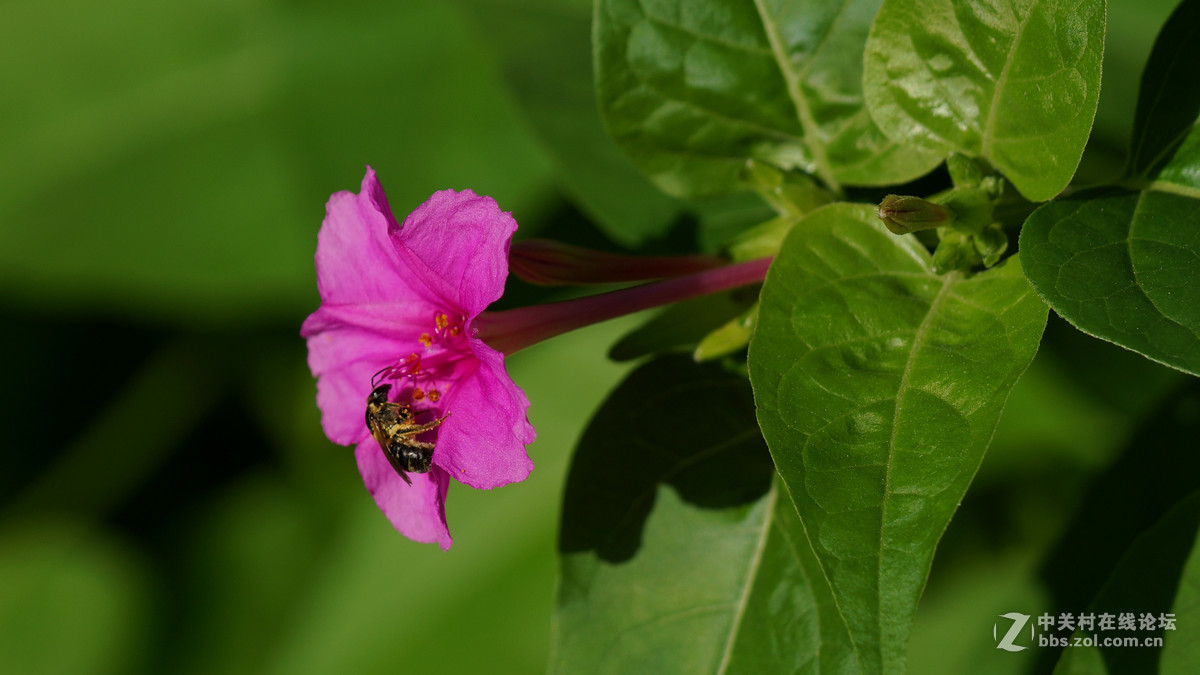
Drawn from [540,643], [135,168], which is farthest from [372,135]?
[540,643]

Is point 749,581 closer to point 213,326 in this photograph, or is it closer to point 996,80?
point 996,80

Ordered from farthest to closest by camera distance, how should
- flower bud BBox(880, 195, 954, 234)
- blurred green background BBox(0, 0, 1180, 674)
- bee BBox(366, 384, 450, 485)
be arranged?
blurred green background BBox(0, 0, 1180, 674)
bee BBox(366, 384, 450, 485)
flower bud BBox(880, 195, 954, 234)

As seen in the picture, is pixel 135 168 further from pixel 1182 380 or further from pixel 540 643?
pixel 1182 380

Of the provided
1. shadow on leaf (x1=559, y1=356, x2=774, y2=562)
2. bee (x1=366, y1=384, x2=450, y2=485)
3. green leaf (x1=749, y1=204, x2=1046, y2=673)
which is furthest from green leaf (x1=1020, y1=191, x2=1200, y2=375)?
bee (x1=366, y1=384, x2=450, y2=485)

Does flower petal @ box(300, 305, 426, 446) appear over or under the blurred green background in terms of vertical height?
over

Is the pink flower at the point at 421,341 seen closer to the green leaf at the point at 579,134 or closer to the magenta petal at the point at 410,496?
the magenta petal at the point at 410,496

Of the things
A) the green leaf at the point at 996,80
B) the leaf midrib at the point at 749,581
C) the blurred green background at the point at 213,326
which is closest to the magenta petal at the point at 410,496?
the leaf midrib at the point at 749,581

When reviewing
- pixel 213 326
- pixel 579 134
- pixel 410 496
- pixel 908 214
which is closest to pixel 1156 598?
pixel 908 214

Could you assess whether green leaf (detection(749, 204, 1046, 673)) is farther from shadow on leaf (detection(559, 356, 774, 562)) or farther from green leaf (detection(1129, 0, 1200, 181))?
shadow on leaf (detection(559, 356, 774, 562))
